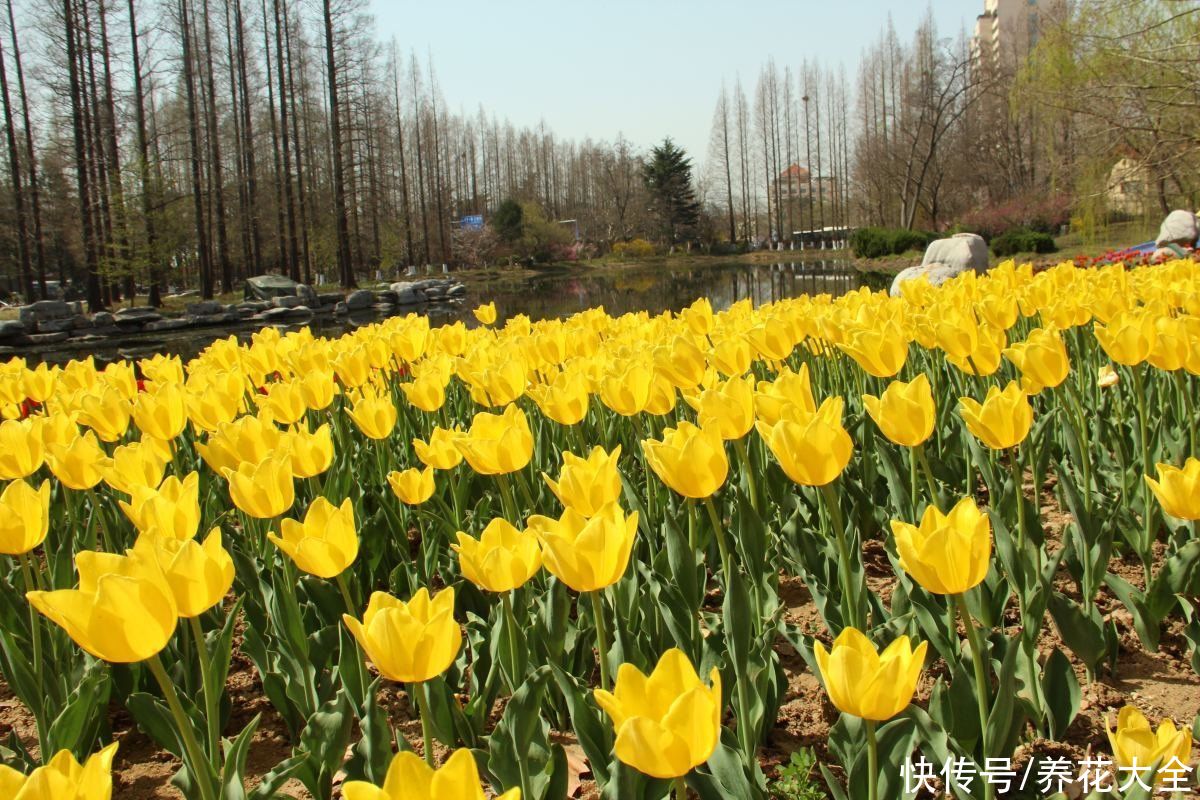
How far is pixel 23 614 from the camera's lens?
192 cm

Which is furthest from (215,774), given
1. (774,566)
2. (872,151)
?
(872,151)

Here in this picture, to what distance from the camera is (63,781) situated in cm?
83

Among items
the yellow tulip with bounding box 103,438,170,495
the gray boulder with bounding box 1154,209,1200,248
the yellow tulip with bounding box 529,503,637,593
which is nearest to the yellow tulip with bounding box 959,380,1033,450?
the yellow tulip with bounding box 529,503,637,593

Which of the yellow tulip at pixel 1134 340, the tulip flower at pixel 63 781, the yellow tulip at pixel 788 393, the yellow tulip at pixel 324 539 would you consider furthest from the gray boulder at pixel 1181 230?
the tulip flower at pixel 63 781

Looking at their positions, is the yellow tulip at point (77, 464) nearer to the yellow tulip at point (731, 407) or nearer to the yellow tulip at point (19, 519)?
the yellow tulip at point (19, 519)

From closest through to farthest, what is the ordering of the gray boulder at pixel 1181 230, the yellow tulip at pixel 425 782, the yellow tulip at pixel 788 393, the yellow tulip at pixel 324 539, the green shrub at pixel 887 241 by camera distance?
1. the yellow tulip at pixel 425 782
2. the yellow tulip at pixel 324 539
3. the yellow tulip at pixel 788 393
4. the gray boulder at pixel 1181 230
5. the green shrub at pixel 887 241

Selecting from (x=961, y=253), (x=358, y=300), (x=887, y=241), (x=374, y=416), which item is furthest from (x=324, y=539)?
Result: (x=887, y=241)

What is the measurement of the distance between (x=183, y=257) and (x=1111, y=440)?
43.9 m

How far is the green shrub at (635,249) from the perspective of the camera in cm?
5634

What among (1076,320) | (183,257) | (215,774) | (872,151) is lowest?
(215,774)

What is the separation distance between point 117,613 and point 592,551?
0.58 m

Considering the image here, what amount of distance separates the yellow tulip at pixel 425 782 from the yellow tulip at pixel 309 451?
1.21 meters

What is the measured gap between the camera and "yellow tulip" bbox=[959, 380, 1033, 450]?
1641 mm

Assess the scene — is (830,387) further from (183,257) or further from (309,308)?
(183,257)
